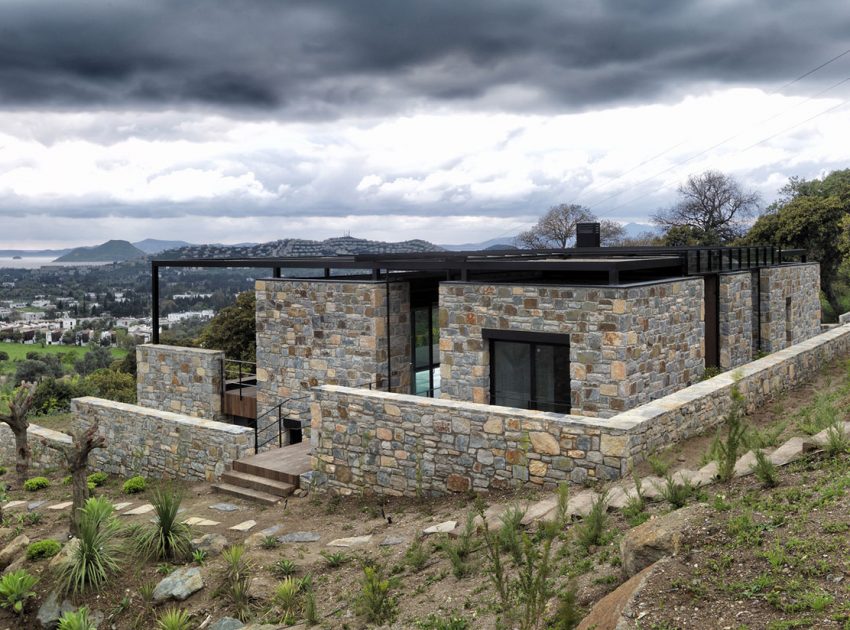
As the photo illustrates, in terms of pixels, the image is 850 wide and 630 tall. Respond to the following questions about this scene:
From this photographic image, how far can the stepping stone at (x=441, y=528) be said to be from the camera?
8.48 metres

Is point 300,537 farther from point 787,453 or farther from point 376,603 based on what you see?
point 787,453

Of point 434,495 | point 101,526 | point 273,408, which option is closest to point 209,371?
point 273,408

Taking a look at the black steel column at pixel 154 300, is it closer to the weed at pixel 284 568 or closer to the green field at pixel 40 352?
the weed at pixel 284 568

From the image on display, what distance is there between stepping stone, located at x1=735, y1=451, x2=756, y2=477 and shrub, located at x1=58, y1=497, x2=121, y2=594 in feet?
25.2

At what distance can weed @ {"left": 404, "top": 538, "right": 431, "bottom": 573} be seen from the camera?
25.4 ft

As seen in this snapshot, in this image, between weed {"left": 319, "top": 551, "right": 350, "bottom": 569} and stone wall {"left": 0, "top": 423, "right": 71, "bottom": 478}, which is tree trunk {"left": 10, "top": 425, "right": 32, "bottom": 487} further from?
weed {"left": 319, "top": 551, "right": 350, "bottom": 569}

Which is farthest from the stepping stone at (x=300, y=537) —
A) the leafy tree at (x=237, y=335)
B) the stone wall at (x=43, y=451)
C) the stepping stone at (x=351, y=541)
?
the leafy tree at (x=237, y=335)

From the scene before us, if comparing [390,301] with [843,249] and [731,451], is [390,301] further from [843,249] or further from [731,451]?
[843,249]

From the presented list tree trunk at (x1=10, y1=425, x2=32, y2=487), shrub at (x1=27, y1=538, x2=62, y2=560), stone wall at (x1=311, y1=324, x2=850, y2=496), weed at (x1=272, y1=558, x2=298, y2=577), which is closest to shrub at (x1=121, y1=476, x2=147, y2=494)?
tree trunk at (x1=10, y1=425, x2=32, y2=487)

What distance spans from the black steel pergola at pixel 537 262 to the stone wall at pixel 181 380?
1.12 m

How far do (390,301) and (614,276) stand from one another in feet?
17.1

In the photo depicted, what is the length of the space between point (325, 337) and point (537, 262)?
Answer: 5243 mm

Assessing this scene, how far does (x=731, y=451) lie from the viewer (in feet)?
22.8

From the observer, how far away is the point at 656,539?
5574mm
